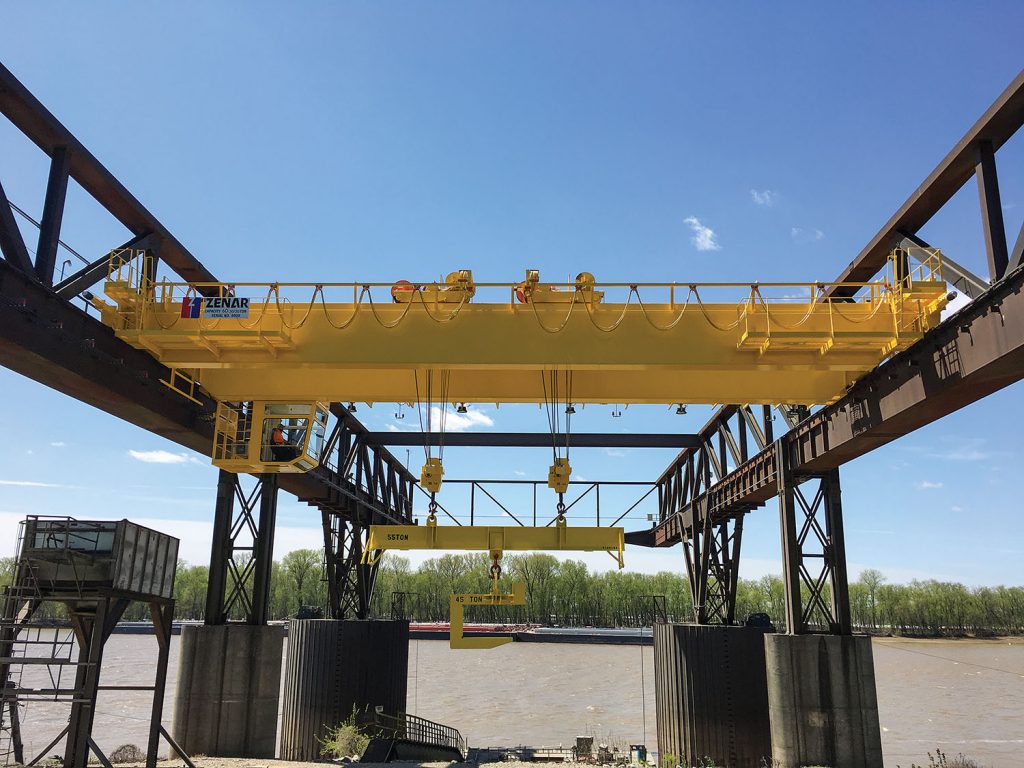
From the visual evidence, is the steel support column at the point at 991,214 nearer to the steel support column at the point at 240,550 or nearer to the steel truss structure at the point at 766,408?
the steel truss structure at the point at 766,408

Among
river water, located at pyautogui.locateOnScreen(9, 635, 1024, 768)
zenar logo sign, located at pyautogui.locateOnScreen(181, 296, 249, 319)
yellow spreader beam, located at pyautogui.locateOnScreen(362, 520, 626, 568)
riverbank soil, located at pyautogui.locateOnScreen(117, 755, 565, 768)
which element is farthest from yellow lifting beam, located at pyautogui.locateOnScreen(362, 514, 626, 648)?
river water, located at pyautogui.locateOnScreen(9, 635, 1024, 768)

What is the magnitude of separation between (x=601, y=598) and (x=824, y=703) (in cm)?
10746

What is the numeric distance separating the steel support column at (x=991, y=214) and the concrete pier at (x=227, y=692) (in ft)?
59.3

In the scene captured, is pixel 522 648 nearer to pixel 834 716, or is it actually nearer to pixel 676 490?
pixel 676 490

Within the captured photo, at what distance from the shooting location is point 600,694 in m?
50.3

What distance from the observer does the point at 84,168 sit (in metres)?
13.0

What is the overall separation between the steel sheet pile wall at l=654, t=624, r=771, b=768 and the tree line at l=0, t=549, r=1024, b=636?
84886mm

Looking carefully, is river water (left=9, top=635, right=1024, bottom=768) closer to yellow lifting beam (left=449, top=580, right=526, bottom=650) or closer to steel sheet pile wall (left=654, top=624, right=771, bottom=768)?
steel sheet pile wall (left=654, top=624, right=771, bottom=768)

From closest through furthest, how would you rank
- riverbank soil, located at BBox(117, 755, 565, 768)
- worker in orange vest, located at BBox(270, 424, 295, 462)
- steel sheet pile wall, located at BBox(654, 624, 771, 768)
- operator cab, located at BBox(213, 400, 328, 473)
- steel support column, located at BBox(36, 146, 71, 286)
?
steel support column, located at BBox(36, 146, 71, 286) < operator cab, located at BBox(213, 400, 328, 473) < worker in orange vest, located at BBox(270, 424, 295, 462) < riverbank soil, located at BBox(117, 755, 565, 768) < steel sheet pile wall, located at BBox(654, 624, 771, 768)

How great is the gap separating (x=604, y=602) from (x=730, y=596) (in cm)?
9822

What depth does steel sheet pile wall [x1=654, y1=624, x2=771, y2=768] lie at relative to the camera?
23.7m

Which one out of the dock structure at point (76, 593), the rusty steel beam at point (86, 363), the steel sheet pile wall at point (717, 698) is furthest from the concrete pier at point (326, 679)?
the dock structure at point (76, 593)

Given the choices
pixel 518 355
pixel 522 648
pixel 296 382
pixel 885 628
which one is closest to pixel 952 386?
pixel 518 355

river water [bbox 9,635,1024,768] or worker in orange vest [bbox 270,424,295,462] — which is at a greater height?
worker in orange vest [bbox 270,424,295,462]
